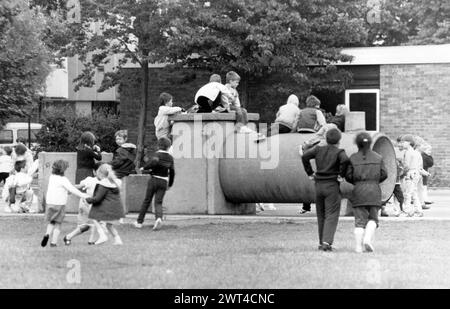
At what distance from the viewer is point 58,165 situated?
14266 millimetres

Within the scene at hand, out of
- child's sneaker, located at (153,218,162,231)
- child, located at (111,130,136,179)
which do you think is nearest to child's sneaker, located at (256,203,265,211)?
child, located at (111,130,136,179)

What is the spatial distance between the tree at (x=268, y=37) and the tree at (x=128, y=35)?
2.15 feet

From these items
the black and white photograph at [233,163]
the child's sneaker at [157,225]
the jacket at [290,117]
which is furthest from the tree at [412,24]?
the child's sneaker at [157,225]

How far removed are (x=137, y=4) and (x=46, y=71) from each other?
15980 mm

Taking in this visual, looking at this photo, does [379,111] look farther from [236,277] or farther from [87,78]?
[236,277]

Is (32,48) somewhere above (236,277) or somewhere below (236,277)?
above

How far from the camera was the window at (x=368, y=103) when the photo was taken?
3472 centimetres

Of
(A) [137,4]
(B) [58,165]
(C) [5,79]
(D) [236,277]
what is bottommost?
(D) [236,277]

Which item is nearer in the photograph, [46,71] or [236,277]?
[236,277]

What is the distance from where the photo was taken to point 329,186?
1355cm

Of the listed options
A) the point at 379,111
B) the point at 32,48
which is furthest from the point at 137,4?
the point at 32,48

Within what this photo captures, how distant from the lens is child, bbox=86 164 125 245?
557 inches

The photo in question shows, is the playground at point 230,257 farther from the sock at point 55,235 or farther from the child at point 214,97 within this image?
the child at point 214,97

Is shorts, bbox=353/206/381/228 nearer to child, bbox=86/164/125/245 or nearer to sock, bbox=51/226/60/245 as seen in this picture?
child, bbox=86/164/125/245
